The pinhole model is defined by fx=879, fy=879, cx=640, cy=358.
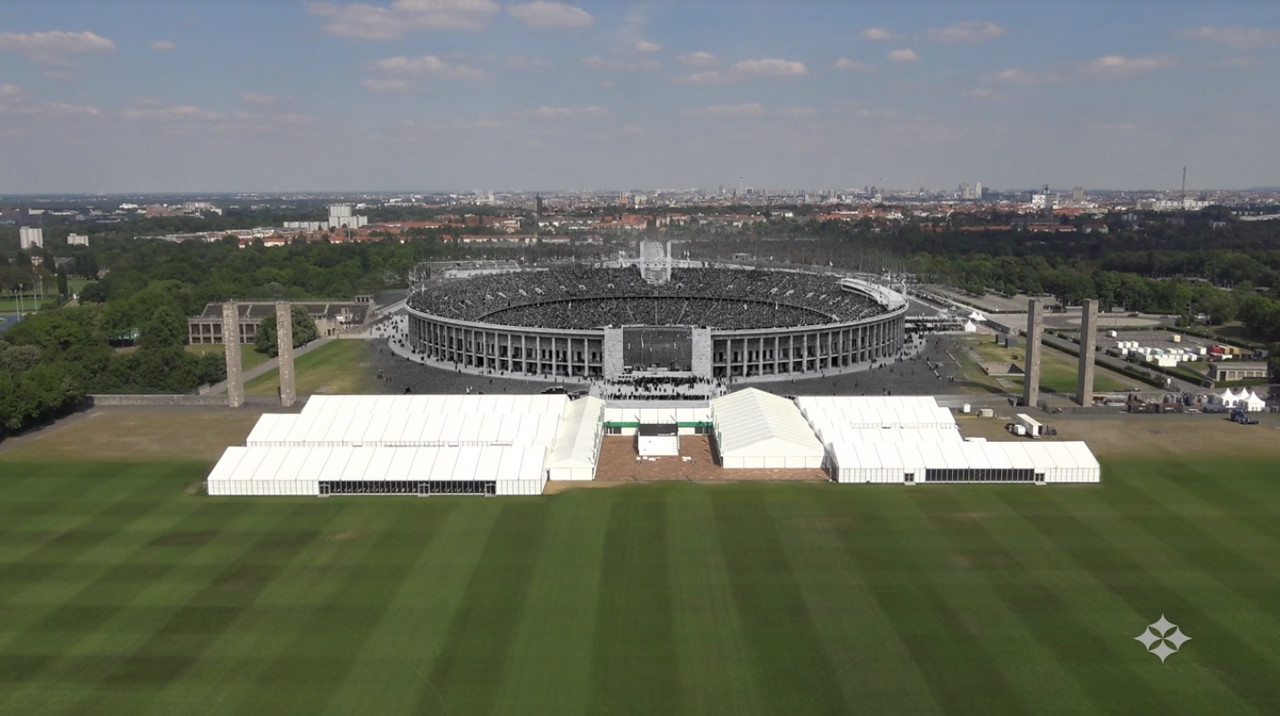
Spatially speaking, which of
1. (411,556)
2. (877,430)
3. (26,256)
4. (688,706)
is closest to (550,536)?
(411,556)

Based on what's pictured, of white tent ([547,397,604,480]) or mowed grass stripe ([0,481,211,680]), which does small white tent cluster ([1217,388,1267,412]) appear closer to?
white tent ([547,397,604,480])

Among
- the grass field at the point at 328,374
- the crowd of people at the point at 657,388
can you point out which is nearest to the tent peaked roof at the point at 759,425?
the crowd of people at the point at 657,388

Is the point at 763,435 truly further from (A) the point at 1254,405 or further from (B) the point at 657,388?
(A) the point at 1254,405

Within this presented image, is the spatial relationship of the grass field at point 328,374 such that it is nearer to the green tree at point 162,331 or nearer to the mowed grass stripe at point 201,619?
the green tree at point 162,331

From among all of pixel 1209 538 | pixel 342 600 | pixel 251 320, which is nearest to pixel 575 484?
pixel 342 600

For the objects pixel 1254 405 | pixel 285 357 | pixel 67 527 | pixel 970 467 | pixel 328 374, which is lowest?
pixel 67 527

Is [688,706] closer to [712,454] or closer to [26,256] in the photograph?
[712,454]
